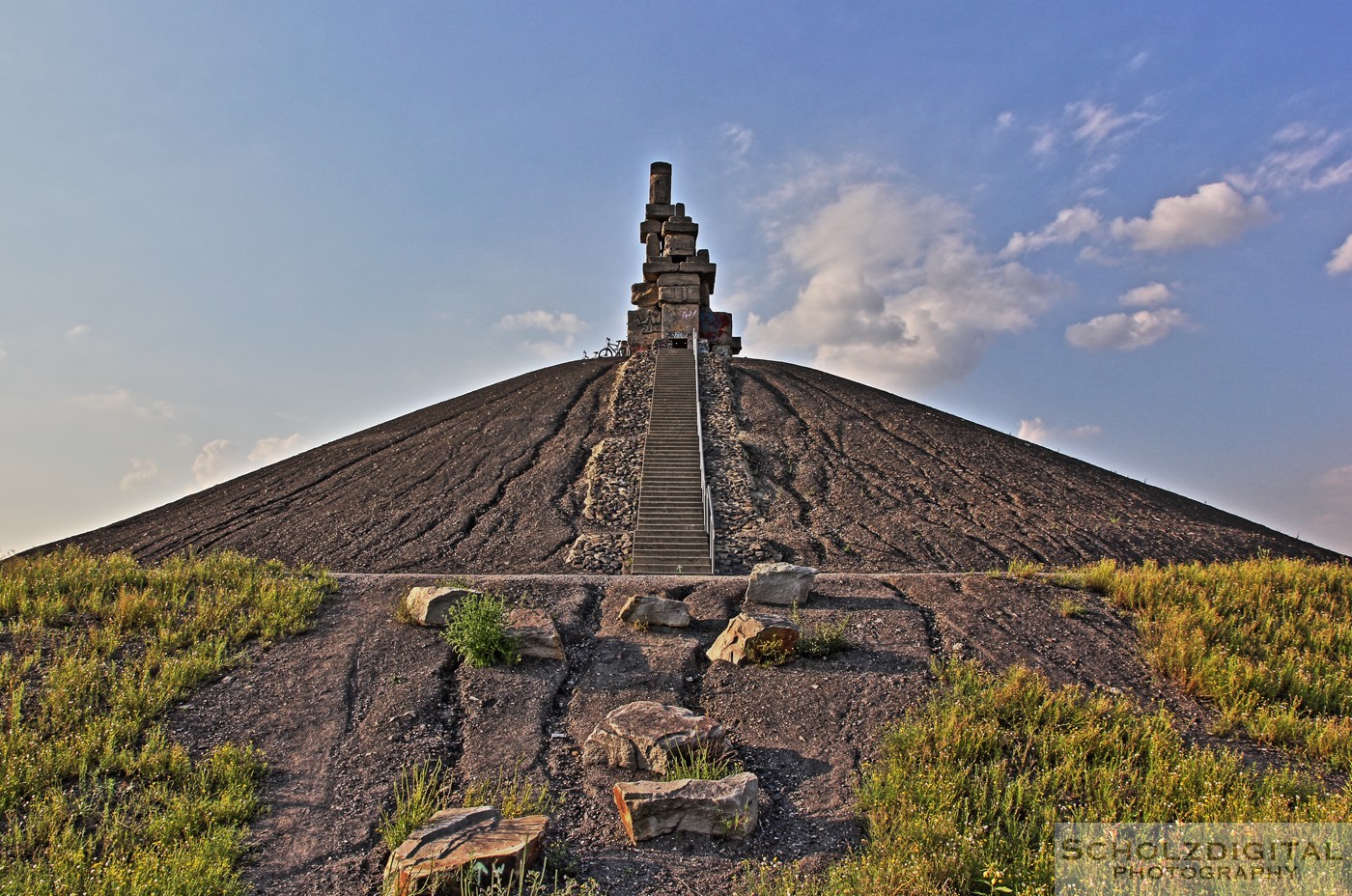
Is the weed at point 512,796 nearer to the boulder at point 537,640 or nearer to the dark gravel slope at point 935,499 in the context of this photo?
the boulder at point 537,640

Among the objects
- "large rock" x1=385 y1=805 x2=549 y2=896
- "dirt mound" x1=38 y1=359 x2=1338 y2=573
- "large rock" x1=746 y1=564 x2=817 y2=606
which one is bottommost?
"large rock" x1=385 y1=805 x2=549 y2=896

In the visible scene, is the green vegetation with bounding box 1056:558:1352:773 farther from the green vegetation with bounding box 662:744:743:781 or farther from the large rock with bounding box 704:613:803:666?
the green vegetation with bounding box 662:744:743:781

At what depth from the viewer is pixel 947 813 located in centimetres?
638

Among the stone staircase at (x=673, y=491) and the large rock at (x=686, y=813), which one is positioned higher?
the stone staircase at (x=673, y=491)

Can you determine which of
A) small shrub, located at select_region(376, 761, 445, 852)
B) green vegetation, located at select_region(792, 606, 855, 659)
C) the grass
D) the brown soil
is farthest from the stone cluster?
small shrub, located at select_region(376, 761, 445, 852)

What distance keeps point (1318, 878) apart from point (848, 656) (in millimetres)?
4632

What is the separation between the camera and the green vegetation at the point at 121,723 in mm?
5746

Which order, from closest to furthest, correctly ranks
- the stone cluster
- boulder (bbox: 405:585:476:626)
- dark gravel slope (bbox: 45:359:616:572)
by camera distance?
boulder (bbox: 405:585:476:626) < the stone cluster < dark gravel slope (bbox: 45:359:616:572)

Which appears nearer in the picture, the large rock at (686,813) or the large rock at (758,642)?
the large rock at (686,813)

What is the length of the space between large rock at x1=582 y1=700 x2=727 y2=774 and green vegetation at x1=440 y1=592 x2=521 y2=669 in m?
1.92

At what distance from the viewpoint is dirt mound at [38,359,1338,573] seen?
53.5 ft

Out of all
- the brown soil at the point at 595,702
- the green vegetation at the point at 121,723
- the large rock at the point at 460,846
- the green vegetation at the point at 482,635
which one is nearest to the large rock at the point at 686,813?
the brown soil at the point at 595,702

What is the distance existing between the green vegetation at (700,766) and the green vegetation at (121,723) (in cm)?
341

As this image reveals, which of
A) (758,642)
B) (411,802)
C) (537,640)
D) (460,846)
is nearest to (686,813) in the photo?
(460,846)
